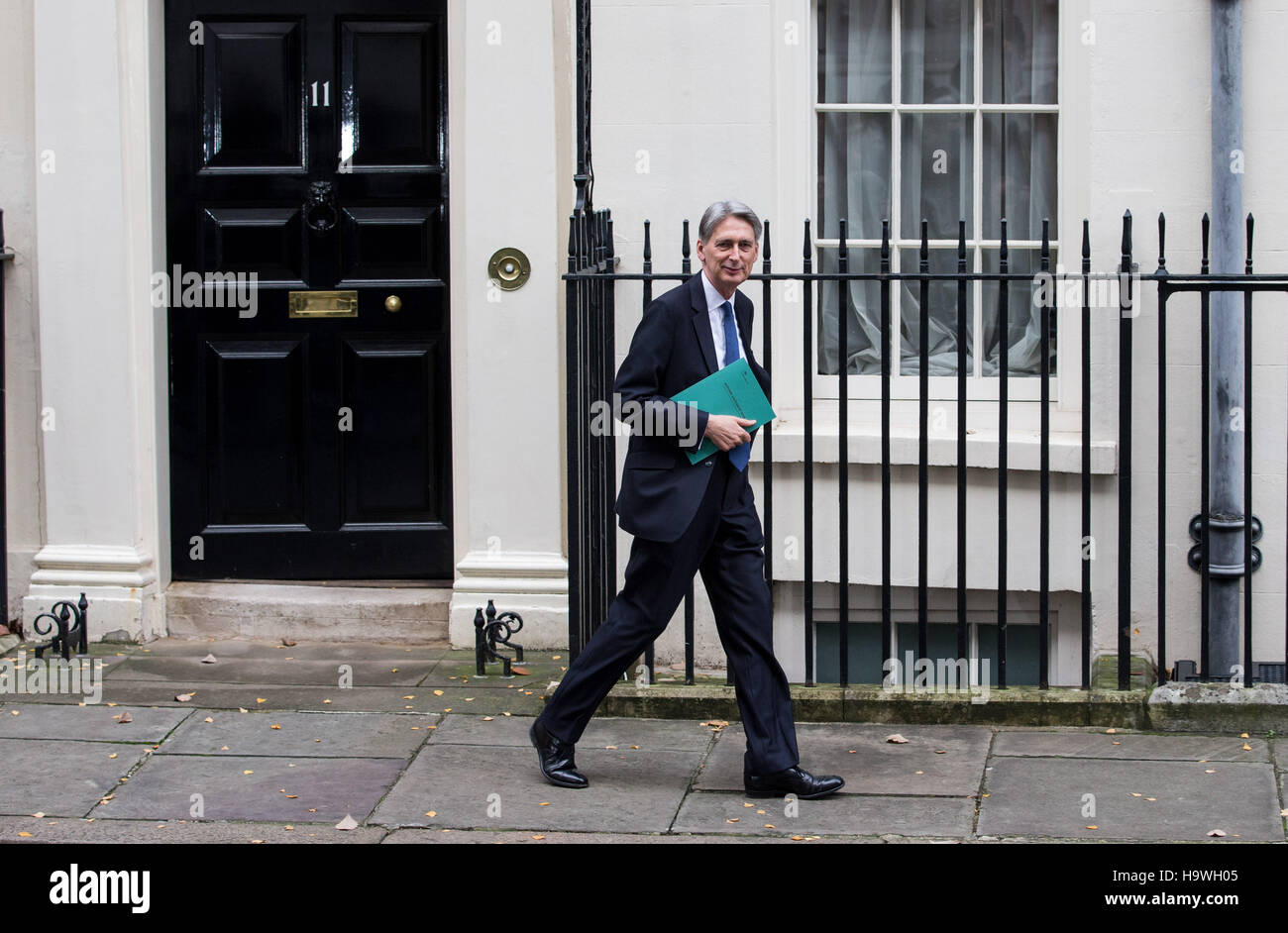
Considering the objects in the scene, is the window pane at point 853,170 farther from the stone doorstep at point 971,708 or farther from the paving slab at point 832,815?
the paving slab at point 832,815

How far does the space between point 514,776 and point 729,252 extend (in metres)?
1.85

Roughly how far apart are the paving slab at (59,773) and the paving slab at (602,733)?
1090mm

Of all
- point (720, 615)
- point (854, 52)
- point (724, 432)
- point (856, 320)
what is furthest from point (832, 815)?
point (854, 52)

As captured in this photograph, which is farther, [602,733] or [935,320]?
[935,320]

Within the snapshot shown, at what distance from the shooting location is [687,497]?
216 inches

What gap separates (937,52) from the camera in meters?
7.27

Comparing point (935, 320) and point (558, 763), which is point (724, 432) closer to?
point (558, 763)

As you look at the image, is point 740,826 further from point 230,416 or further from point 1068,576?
point 230,416

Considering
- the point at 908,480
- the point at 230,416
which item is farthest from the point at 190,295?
the point at 908,480

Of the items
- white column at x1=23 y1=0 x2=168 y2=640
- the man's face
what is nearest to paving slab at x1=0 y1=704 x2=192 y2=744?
white column at x1=23 y1=0 x2=168 y2=640

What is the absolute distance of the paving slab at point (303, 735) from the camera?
6121mm

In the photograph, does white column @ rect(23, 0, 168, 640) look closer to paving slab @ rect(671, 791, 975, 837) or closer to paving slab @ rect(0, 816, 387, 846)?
paving slab @ rect(0, 816, 387, 846)

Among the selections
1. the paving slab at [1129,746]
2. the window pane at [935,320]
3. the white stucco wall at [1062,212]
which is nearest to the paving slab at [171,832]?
the paving slab at [1129,746]

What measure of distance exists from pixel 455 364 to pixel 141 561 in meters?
1.63
